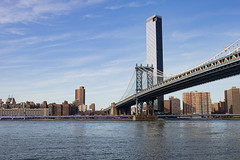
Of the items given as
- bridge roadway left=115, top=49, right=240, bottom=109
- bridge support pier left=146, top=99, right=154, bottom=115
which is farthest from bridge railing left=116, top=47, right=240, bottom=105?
bridge support pier left=146, top=99, right=154, bottom=115

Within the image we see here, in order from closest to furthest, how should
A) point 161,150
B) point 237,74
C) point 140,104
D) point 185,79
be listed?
point 161,150
point 237,74
point 185,79
point 140,104

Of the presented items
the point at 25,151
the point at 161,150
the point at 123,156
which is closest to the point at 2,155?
the point at 25,151

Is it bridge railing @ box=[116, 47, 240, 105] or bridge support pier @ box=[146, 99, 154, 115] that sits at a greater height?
bridge railing @ box=[116, 47, 240, 105]

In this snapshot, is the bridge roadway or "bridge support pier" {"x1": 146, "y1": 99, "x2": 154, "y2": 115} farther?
"bridge support pier" {"x1": 146, "y1": 99, "x2": 154, "y2": 115}

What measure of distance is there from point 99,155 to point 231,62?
4326 centimetres

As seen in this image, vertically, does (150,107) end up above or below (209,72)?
below

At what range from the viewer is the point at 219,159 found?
23375 millimetres

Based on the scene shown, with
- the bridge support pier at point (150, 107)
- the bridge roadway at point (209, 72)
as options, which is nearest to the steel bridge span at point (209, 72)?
the bridge roadway at point (209, 72)

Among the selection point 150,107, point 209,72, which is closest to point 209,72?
point 209,72

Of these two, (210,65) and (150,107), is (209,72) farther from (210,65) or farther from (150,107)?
(150,107)

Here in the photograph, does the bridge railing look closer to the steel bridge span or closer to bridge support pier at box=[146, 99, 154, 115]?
the steel bridge span

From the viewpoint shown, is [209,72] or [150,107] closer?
[209,72]

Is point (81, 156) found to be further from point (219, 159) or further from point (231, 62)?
point (231, 62)

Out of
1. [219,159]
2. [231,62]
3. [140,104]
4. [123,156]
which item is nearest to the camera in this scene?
[219,159]
